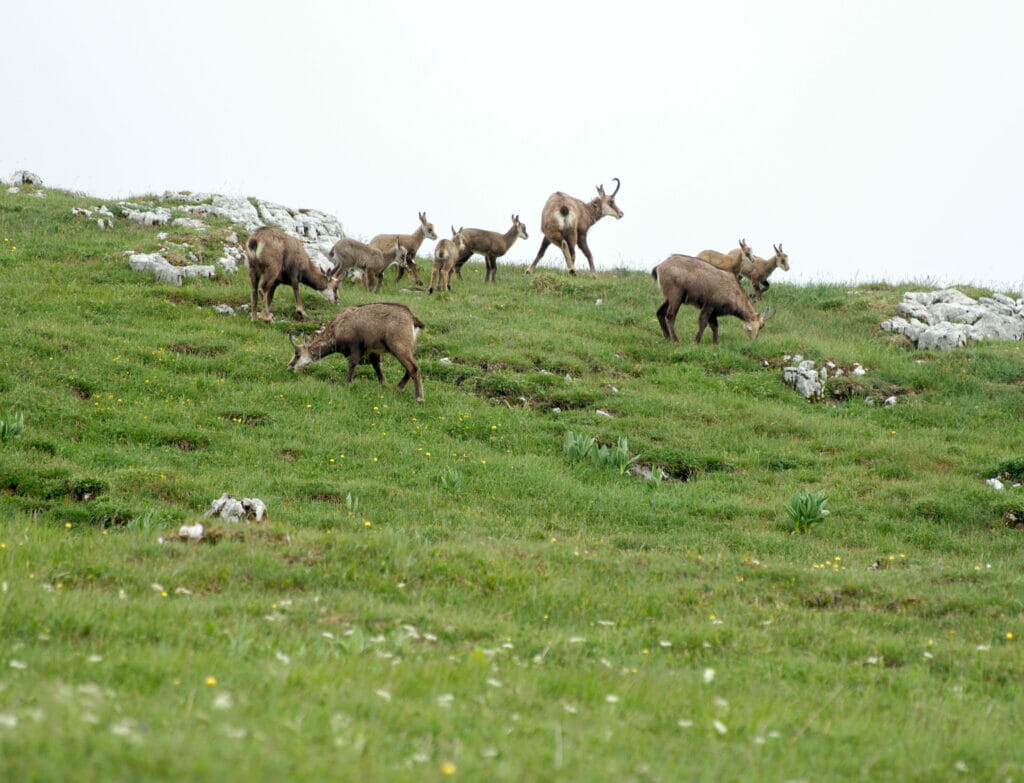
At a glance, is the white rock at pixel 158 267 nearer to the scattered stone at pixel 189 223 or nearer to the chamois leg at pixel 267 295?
the chamois leg at pixel 267 295

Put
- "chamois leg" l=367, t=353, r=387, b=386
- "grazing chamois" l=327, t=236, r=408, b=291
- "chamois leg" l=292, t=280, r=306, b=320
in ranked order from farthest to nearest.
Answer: "grazing chamois" l=327, t=236, r=408, b=291
"chamois leg" l=292, t=280, r=306, b=320
"chamois leg" l=367, t=353, r=387, b=386

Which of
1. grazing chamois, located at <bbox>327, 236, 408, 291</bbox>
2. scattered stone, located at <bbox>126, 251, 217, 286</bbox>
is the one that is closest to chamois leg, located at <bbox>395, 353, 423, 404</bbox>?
grazing chamois, located at <bbox>327, 236, 408, 291</bbox>

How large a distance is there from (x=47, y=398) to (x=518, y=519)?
7.00 m

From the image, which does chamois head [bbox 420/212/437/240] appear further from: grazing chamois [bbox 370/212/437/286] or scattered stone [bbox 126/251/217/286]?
scattered stone [bbox 126/251/217/286]

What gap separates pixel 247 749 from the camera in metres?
3.55

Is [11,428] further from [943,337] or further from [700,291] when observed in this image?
[943,337]

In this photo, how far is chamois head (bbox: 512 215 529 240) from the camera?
2538 cm

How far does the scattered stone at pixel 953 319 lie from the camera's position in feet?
66.5

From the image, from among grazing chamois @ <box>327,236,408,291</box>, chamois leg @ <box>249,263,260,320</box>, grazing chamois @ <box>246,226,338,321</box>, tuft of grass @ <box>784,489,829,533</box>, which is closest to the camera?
tuft of grass @ <box>784,489,829,533</box>

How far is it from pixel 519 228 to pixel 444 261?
377 centimetres

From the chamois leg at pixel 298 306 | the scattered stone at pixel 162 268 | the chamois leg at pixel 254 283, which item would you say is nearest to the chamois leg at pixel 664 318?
the chamois leg at pixel 298 306

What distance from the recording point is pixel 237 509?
30.1 ft

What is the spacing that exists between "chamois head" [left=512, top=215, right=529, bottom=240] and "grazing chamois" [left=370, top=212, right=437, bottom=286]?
2.23 metres

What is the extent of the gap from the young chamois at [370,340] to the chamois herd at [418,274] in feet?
0.06
